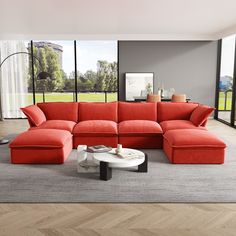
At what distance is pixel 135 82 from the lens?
8.74 meters

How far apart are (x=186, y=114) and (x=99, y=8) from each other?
258 centimetres

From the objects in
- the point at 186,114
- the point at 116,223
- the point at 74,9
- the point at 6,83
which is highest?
the point at 74,9

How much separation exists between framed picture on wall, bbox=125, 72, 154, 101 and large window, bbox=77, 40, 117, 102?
0.46m

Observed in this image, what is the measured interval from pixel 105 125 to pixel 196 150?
169cm

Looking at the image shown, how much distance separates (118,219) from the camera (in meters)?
2.81

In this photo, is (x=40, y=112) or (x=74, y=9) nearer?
(x=74, y=9)

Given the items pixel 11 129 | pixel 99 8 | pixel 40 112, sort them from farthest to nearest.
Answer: pixel 11 129, pixel 40 112, pixel 99 8

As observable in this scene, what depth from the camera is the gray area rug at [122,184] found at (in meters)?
3.31

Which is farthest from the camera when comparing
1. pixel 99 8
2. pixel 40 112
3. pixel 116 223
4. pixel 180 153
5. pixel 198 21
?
pixel 198 21

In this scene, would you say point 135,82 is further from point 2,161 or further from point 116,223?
point 116,223

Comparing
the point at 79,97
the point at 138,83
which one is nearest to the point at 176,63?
the point at 138,83

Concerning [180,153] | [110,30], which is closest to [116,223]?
[180,153]

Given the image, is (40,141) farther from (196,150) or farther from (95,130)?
(196,150)

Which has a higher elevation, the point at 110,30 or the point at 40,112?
the point at 110,30
